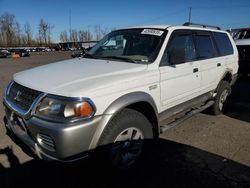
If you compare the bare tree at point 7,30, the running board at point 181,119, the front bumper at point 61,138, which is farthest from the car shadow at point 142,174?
the bare tree at point 7,30

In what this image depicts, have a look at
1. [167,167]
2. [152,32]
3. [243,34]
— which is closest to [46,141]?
[167,167]

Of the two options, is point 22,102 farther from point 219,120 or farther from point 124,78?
point 219,120

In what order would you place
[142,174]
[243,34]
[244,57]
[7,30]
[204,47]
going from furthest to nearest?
[7,30] → [243,34] → [244,57] → [204,47] → [142,174]

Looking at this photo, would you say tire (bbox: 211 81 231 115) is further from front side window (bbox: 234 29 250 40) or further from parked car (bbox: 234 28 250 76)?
front side window (bbox: 234 29 250 40)

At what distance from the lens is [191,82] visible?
4.20m

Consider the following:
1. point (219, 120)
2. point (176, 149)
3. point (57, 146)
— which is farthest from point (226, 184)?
point (219, 120)

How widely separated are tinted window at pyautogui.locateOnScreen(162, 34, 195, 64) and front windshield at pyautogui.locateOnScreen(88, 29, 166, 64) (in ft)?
0.60

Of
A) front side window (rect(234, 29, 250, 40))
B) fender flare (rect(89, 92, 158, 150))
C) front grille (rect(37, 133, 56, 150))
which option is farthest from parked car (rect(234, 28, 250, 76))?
front grille (rect(37, 133, 56, 150))

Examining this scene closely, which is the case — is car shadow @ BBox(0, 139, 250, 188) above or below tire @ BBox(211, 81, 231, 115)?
below

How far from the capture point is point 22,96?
2992mm

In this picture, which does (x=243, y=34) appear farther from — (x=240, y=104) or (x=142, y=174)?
(x=142, y=174)

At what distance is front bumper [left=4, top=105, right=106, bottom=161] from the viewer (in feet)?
8.16

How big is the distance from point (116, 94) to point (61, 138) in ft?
2.58

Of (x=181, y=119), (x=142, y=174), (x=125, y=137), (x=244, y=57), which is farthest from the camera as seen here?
(x=244, y=57)
